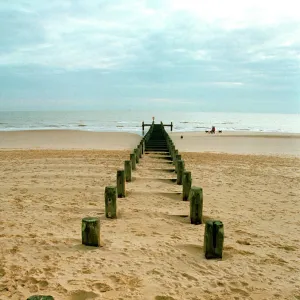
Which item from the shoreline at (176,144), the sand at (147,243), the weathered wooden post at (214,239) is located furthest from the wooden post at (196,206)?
the shoreline at (176,144)

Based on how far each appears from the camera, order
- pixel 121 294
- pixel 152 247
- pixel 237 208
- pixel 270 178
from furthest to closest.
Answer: pixel 270 178 < pixel 237 208 < pixel 152 247 < pixel 121 294

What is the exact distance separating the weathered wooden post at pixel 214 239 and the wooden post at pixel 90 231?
5.32 ft

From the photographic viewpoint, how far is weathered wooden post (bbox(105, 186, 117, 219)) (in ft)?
19.6

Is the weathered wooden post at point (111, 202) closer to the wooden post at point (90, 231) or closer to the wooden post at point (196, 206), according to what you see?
the wooden post at point (90, 231)

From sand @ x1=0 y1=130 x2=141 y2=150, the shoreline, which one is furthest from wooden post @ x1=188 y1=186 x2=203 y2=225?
sand @ x1=0 y1=130 x2=141 y2=150

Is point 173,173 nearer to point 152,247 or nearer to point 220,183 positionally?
point 220,183

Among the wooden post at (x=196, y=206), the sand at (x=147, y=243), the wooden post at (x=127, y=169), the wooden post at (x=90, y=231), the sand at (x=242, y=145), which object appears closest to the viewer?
the sand at (x=147, y=243)

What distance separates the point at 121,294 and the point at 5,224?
10.3 feet

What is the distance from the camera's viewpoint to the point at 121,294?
3.65m

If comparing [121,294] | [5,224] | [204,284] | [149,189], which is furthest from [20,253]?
[149,189]

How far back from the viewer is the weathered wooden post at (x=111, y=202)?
5.97m

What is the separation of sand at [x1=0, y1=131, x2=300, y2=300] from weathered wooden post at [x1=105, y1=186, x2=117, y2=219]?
0.59 feet

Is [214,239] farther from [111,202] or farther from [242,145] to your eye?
[242,145]

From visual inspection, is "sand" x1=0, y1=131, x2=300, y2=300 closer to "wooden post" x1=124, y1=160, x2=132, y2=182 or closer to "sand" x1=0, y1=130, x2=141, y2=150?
"wooden post" x1=124, y1=160, x2=132, y2=182
